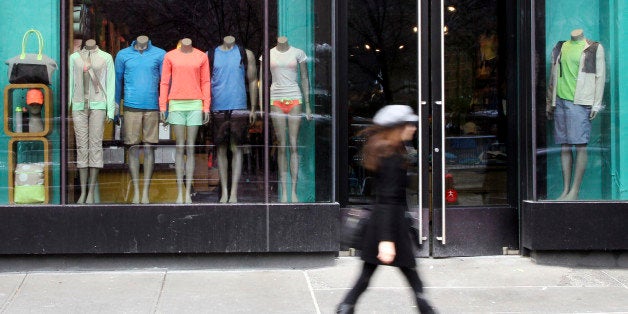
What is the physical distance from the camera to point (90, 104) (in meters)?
8.17

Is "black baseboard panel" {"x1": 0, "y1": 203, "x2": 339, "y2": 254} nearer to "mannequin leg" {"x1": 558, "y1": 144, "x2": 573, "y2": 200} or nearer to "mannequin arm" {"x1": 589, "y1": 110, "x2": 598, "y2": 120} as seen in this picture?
"mannequin leg" {"x1": 558, "y1": 144, "x2": 573, "y2": 200}

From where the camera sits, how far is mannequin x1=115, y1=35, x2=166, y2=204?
8211 millimetres

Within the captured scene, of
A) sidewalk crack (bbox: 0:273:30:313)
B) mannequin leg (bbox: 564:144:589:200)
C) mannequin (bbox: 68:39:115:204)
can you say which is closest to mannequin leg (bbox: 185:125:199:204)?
mannequin (bbox: 68:39:115:204)

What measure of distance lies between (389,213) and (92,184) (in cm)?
405

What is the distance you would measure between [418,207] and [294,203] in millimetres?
1376

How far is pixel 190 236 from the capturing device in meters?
7.91

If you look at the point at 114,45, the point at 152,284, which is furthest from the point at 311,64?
the point at 152,284

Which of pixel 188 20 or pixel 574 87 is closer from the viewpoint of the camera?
pixel 188 20

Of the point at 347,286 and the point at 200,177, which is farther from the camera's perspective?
the point at 200,177

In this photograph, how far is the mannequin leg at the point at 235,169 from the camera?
8.17 meters

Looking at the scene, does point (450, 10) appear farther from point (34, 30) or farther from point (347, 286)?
point (34, 30)

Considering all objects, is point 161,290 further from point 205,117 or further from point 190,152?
point 205,117

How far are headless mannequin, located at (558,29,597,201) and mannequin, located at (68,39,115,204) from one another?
15.8 feet

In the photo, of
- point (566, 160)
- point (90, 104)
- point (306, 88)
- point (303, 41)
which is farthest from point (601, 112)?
point (90, 104)
